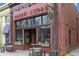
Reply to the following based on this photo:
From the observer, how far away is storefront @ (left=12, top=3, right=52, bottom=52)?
346 cm

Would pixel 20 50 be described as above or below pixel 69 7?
below

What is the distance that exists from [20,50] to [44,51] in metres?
0.39

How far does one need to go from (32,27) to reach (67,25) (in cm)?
56

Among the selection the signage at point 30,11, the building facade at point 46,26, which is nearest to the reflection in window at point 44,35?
the building facade at point 46,26

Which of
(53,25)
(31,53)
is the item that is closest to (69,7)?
(53,25)

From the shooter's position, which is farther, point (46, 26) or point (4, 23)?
point (4, 23)

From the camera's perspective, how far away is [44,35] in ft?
11.6

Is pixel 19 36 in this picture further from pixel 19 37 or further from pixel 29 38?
pixel 29 38

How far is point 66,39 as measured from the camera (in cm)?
347

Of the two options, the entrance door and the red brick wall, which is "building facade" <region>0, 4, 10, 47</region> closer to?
the entrance door

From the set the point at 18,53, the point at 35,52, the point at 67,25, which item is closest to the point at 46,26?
the point at 67,25

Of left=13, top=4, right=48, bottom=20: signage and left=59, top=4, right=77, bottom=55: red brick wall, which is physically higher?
left=13, top=4, right=48, bottom=20: signage

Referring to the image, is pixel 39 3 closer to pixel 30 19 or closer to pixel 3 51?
pixel 30 19

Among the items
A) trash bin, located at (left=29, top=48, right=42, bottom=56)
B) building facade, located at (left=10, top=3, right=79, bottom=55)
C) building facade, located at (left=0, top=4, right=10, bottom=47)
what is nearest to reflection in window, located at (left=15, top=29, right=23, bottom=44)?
building facade, located at (left=10, top=3, right=79, bottom=55)
